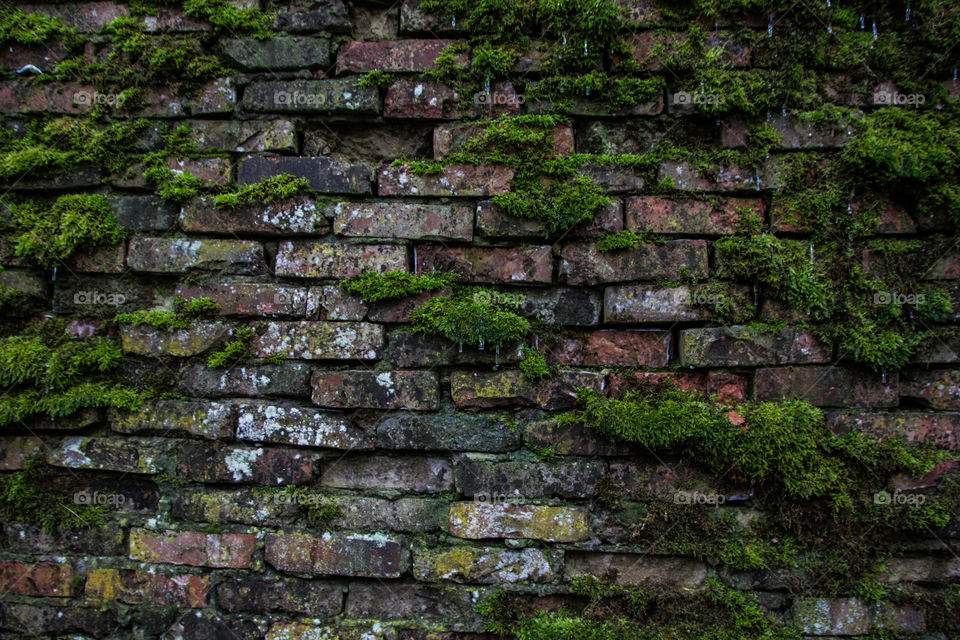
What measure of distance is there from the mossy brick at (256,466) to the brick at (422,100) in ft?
3.13

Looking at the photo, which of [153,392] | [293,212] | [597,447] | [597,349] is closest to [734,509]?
[597,447]

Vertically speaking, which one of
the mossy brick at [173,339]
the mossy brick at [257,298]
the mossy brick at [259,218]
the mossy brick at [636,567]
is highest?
the mossy brick at [259,218]

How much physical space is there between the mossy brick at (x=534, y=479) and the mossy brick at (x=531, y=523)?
3cm

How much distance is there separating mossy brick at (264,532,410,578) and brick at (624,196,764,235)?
3.45 ft

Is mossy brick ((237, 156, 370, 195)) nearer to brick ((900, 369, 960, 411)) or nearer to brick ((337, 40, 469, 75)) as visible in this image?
brick ((337, 40, 469, 75))

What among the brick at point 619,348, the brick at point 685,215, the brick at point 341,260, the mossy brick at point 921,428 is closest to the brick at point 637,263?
the brick at point 685,215

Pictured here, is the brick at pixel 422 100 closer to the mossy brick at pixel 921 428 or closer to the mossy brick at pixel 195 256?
the mossy brick at pixel 195 256

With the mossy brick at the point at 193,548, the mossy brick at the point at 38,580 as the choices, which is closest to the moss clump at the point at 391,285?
the mossy brick at the point at 193,548

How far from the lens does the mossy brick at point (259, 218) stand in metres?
1.25

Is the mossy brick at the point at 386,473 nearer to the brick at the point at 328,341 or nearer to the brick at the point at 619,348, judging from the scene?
the brick at the point at 328,341

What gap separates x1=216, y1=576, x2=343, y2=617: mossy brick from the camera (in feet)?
4.00

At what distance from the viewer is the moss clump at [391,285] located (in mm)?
1216

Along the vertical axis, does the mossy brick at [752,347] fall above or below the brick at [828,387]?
above

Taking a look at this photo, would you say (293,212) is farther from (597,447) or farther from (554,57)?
(597,447)
